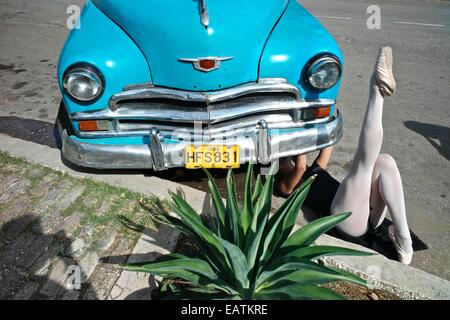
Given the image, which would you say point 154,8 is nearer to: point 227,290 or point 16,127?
point 227,290

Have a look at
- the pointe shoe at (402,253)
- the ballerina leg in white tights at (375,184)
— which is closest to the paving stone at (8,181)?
the ballerina leg in white tights at (375,184)

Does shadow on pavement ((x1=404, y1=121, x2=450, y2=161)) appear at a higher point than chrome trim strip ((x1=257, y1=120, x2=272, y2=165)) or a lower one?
lower

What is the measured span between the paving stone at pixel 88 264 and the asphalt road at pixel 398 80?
2.04 meters

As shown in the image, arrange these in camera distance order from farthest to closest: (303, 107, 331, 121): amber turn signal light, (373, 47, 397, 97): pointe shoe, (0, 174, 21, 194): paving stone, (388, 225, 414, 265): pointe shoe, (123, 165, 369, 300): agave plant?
(0, 174, 21, 194): paving stone → (303, 107, 331, 121): amber turn signal light → (388, 225, 414, 265): pointe shoe → (373, 47, 397, 97): pointe shoe → (123, 165, 369, 300): agave plant

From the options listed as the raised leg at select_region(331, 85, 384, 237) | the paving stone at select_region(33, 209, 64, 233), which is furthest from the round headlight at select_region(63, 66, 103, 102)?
the raised leg at select_region(331, 85, 384, 237)

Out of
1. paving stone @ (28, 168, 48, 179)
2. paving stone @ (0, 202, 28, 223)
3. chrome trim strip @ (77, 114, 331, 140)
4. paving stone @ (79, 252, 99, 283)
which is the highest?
chrome trim strip @ (77, 114, 331, 140)

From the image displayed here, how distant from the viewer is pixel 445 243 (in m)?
2.65

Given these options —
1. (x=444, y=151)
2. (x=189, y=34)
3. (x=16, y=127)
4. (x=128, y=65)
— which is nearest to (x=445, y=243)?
(x=444, y=151)

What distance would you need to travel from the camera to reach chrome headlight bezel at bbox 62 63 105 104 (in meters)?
2.38

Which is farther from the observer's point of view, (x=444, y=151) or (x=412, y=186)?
(x=444, y=151)

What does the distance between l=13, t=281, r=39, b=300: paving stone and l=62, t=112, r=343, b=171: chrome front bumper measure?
857 mm

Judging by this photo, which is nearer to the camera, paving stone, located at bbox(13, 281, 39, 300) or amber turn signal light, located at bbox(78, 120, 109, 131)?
paving stone, located at bbox(13, 281, 39, 300)

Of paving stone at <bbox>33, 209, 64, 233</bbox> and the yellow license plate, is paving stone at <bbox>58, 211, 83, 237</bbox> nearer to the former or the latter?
paving stone at <bbox>33, 209, 64, 233</bbox>
